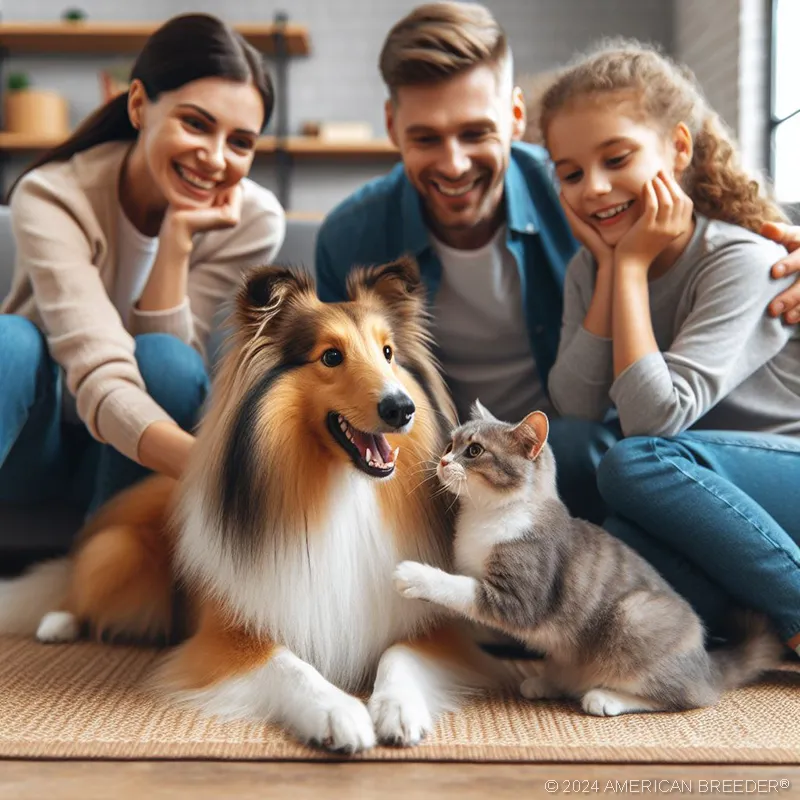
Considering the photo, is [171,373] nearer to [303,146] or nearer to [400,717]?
[400,717]

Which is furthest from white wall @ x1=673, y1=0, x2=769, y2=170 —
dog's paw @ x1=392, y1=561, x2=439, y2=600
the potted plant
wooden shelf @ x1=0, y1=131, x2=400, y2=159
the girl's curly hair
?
the potted plant

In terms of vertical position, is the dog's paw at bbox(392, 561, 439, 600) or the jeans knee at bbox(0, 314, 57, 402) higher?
the jeans knee at bbox(0, 314, 57, 402)

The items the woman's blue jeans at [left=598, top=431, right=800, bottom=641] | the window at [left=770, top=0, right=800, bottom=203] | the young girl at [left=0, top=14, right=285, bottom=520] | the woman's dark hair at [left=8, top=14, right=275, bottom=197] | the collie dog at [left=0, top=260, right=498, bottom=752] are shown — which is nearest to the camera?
the collie dog at [left=0, top=260, right=498, bottom=752]

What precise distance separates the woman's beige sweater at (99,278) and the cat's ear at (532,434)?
0.86 m

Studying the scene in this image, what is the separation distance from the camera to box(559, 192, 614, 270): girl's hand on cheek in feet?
6.39

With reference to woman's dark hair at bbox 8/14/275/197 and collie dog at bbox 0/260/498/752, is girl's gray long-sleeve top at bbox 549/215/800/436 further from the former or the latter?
woman's dark hair at bbox 8/14/275/197

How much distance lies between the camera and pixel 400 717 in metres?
1.39

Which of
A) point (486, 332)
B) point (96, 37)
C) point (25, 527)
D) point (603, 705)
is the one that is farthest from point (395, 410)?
point (96, 37)

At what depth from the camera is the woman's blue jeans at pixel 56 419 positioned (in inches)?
82.2

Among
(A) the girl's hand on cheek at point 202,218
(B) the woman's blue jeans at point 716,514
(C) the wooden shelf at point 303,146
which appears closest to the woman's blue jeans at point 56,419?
(A) the girl's hand on cheek at point 202,218

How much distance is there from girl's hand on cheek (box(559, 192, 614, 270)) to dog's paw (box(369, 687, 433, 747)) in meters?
1.04

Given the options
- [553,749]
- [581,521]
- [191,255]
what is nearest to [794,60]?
[191,255]

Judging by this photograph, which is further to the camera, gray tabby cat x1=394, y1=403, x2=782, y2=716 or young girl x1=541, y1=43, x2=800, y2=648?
young girl x1=541, y1=43, x2=800, y2=648

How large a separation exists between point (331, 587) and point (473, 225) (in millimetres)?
1168
